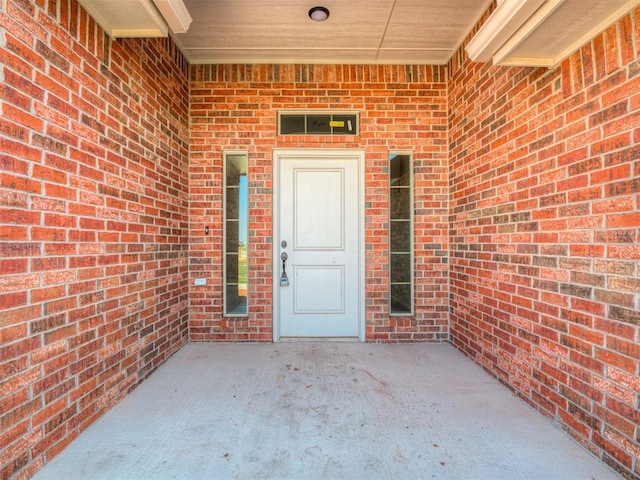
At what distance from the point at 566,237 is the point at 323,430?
6.24ft

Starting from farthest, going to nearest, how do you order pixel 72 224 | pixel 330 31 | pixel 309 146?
pixel 309 146 → pixel 330 31 → pixel 72 224

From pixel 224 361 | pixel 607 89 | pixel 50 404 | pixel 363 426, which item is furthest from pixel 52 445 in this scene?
pixel 607 89

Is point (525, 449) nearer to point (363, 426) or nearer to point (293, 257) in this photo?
point (363, 426)

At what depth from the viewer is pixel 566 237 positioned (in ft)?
6.30

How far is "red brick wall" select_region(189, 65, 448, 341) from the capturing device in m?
3.47

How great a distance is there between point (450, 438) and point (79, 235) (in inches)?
99.7

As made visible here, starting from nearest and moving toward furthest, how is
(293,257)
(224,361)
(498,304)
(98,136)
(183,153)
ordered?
(98,136) < (498,304) < (224,361) < (183,153) < (293,257)

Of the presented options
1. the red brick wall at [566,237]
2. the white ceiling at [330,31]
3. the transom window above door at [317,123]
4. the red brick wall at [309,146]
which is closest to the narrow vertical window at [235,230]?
the red brick wall at [309,146]

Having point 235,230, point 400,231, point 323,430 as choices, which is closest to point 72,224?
→ point 235,230

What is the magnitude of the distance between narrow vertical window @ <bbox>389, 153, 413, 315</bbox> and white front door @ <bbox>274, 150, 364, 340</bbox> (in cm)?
39

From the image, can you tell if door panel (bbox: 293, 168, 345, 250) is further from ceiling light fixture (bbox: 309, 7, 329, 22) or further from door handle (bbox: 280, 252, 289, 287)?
ceiling light fixture (bbox: 309, 7, 329, 22)

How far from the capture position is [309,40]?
309cm

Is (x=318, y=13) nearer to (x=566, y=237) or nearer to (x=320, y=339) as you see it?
(x=566, y=237)

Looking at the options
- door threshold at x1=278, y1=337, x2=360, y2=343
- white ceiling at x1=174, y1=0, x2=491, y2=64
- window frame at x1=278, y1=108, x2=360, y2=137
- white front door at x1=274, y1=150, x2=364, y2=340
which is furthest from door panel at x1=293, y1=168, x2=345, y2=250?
white ceiling at x1=174, y1=0, x2=491, y2=64
